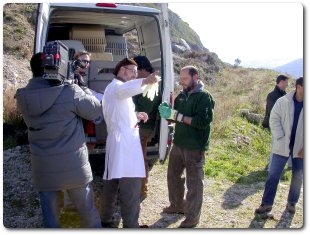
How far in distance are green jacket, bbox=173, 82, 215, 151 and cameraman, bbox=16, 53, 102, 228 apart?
3.81 feet

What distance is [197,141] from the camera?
418 centimetres

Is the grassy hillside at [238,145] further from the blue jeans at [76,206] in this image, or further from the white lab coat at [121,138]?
the blue jeans at [76,206]

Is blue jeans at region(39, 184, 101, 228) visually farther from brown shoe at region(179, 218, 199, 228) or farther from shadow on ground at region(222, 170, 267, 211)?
shadow on ground at region(222, 170, 267, 211)

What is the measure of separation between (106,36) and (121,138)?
3477 mm

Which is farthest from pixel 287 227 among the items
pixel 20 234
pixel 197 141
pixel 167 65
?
pixel 20 234

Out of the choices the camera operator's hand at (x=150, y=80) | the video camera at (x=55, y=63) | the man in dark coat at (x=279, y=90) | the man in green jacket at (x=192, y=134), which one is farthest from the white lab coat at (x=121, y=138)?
the man in dark coat at (x=279, y=90)

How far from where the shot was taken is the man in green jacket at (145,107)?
4.44 meters

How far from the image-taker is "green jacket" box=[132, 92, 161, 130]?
446 centimetres

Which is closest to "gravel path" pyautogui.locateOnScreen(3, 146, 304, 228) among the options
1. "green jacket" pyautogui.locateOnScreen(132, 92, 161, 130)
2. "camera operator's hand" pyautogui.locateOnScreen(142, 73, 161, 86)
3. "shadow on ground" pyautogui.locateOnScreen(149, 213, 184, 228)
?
"shadow on ground" pyautogui.locateOnScreen(149, 213, 184, 228)

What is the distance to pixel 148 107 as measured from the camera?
4.51 meters

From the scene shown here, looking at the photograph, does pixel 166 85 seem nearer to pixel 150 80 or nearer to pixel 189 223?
pixel 150 80

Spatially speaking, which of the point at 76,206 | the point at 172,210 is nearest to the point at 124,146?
the point at 76,206

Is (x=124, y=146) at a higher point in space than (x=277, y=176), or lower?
higher

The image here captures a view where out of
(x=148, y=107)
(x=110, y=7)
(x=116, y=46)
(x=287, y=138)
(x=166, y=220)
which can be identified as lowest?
(x=166, y=220)
